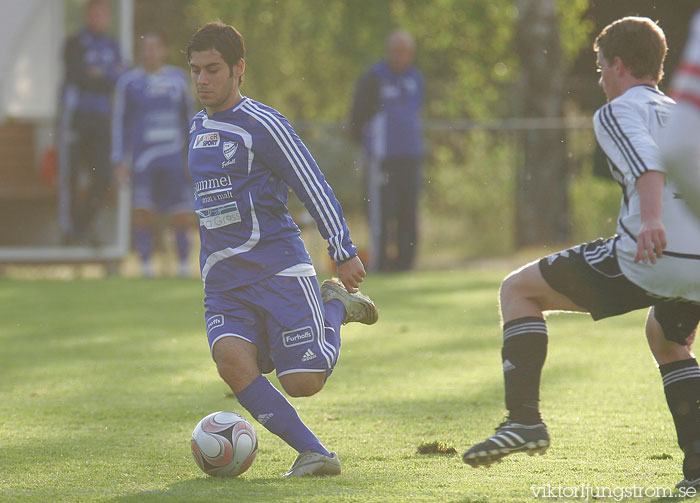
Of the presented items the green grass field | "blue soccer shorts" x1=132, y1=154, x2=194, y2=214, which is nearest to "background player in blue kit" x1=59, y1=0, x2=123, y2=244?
"blue soccer shorts" x1=132, y1=154, x2=194, y2=214

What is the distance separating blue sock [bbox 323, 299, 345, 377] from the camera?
15.2 feet


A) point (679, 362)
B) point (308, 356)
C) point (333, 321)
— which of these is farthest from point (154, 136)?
point (679, 362)

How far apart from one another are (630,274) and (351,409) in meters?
2.18

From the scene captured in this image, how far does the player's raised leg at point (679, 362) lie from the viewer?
411cm

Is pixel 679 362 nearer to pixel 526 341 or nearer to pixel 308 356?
pixel 526 341

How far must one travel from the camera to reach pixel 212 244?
4.57 m

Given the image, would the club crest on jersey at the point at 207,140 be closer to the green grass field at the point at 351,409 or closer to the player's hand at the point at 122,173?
the green grass field at the point at 351,409

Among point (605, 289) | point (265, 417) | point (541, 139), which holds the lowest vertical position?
point (265, 417)

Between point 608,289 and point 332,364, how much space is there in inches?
45.2

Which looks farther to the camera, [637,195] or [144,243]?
[144,243]

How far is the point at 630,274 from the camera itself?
3.88m

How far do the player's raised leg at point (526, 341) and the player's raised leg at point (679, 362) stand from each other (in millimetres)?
324

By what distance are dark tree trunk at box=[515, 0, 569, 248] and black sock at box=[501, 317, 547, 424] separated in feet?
35.8

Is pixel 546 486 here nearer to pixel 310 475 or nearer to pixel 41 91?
pixel 310 475
